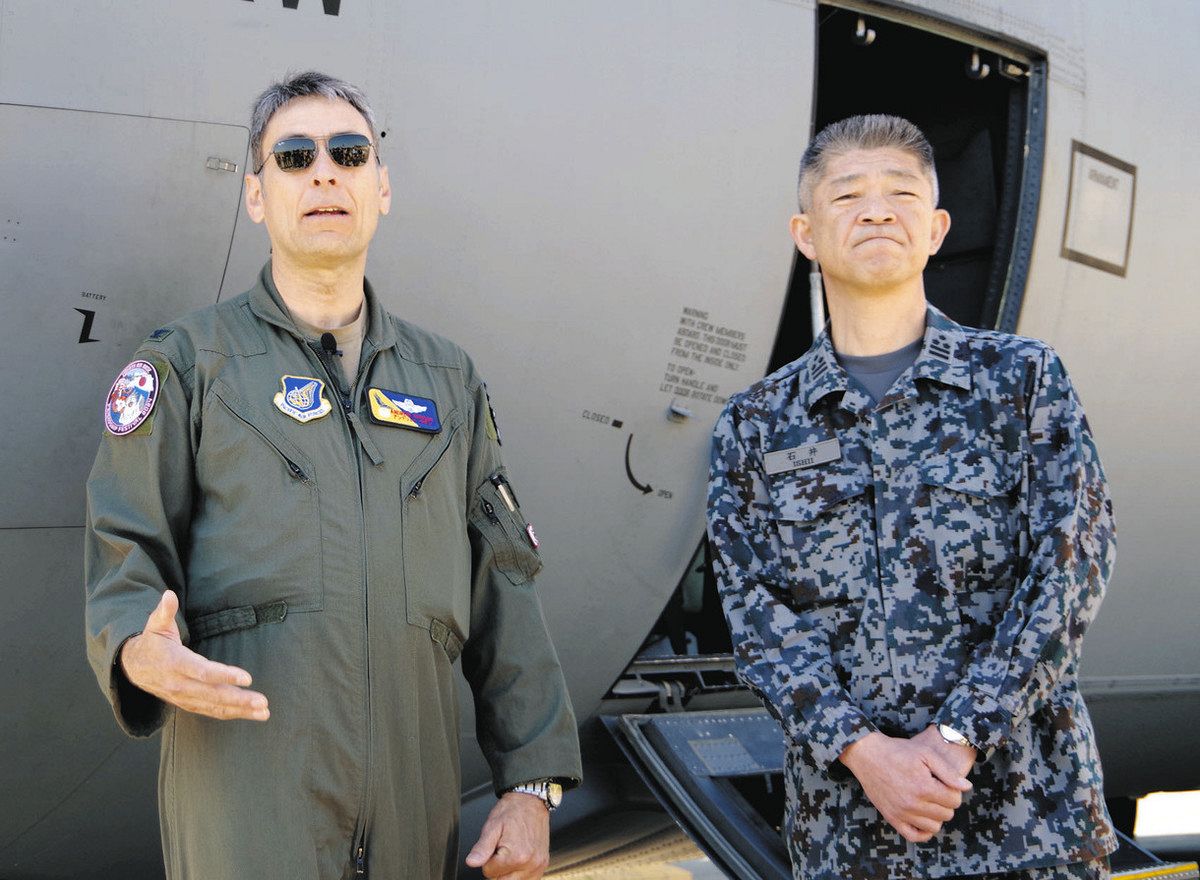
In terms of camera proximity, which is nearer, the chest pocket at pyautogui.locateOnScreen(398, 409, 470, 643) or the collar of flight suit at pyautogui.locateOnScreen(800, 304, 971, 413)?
the chest pocket at pyautogui.locateOnScreen(398, 409, 470, 643)

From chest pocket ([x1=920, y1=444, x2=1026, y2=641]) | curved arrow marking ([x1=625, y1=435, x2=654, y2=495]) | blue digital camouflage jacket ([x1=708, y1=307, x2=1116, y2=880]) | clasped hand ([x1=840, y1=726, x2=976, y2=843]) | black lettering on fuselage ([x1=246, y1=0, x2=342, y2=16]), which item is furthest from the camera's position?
curved arrow marking ([x1=625, y1=435, x2=654, y2=495])

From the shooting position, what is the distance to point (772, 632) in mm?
2152

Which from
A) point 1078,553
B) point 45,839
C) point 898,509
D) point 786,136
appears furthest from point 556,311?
point 45,839

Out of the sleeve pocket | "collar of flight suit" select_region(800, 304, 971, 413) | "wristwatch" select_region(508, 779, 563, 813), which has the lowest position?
"wristwatch" select_region(508, 779, 563, 813)

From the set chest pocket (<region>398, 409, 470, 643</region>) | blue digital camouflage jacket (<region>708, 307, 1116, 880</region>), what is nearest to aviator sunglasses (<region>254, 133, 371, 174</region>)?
chest pocket (<region>398, 409, 470, 643</region>)

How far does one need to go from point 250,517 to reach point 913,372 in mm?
1203

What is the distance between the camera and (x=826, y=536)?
2.20m

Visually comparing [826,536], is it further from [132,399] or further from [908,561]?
[132,399]

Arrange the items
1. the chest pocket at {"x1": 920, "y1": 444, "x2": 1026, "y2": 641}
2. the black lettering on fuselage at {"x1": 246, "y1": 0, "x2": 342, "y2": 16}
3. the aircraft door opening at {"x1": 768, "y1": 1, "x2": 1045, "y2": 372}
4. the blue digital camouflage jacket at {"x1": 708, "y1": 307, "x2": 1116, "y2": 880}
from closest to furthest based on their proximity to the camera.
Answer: the blue digital camouflage jacket at {"x1": 708, "y1": 307, "x2": 1116, "y2": 880} < the chest pocket at {"x1": 920, "y1": 444, "x2": 1026, "y2": 641} < the black lettering on fuselage at {"x1": 246, "y1": 0, "x2": 342, "y2": 16} < the aircraft door opening at {"x1": 768, "y1": 1, "x2": 1045, "y2": 372}

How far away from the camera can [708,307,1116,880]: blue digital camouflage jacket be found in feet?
6.56

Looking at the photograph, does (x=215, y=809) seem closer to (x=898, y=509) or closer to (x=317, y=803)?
(x=317, y=803)

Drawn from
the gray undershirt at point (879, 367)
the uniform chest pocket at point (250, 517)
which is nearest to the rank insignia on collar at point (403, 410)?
the uniform chest pocket at point (250, 517)

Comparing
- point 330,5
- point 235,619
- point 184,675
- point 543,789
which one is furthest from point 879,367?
point 330,5

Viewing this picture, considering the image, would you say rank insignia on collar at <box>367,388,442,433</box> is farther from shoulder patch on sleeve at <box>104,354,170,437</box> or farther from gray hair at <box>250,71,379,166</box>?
gray hair at <box>250,71,379,166</box>
